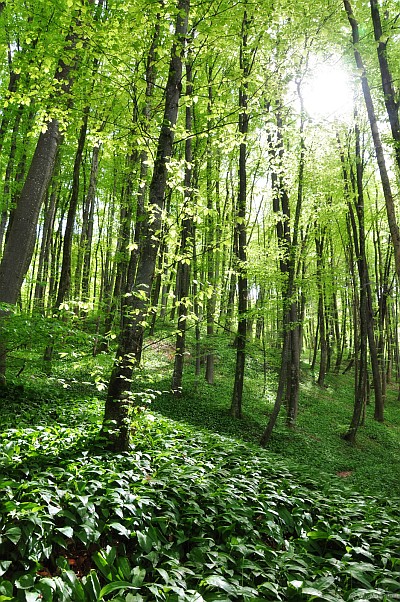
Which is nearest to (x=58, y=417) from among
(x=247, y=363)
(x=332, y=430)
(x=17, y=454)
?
(x=17, y=454)

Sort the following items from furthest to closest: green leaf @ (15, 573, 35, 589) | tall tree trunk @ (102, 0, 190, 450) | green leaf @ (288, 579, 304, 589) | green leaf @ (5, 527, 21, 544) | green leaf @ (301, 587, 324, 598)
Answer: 1. tall tree trunk @ (102, 0, 190, 450)
2. green leaf @ (288, 579, 304, 589)
3. green leaf @ (301, 587, 324, 598)
4. green leaf @ (5, 527, 21, 544)
5. green leaf @ (15, 573, 35, 589)

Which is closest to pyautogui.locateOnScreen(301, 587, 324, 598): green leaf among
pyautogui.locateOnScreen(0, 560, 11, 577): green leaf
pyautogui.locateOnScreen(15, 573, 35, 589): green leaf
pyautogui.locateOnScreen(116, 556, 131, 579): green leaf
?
pyautogui.locateOnScreen(116, 556, 131, 579): green leaf

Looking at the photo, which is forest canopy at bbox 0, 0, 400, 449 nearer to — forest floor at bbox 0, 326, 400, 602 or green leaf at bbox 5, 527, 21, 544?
forest floor at bbox 0, 326, 400, 602

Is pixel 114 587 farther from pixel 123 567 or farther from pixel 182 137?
pixel 182 137

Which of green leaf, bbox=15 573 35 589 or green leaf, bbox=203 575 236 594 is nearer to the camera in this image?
green leaf, bbox=15 573 35 589

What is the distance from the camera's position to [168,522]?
3.55 m

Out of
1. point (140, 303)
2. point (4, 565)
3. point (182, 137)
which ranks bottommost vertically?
point (4, 565)

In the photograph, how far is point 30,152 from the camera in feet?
46.1

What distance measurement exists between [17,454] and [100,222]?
23776 mm

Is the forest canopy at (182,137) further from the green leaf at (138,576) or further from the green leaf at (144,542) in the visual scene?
the green leaf at (138,576)

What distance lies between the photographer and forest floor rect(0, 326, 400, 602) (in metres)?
→ 2.76

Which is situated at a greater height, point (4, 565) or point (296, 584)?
point (4, 565)

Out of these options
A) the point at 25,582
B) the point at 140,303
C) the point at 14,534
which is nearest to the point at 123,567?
the point at 25,582

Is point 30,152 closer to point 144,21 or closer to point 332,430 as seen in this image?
point 144,21
